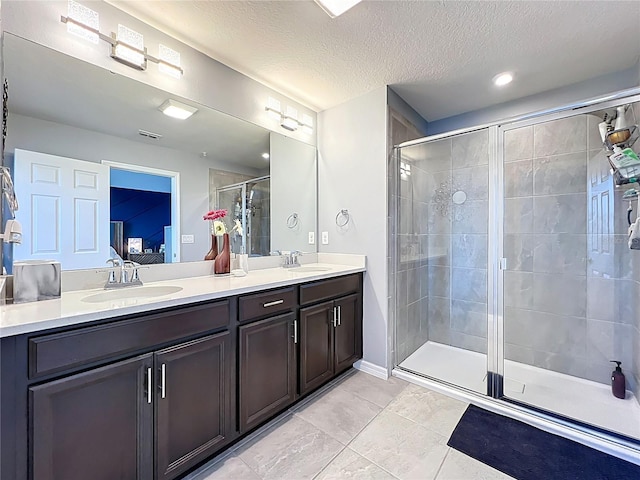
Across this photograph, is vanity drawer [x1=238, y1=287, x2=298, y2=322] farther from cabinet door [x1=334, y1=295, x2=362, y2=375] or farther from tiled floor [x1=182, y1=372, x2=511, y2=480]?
tiled floor [x1=182, y1=372, x2=511, y2=480]

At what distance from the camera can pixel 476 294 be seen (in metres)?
2.81

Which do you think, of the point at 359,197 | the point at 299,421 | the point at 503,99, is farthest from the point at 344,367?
the point at 503,99

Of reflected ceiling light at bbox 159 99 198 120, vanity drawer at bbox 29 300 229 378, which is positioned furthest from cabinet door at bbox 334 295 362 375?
reflected ceiling light at bbox 159 99 198 120

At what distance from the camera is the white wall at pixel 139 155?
1384 mm

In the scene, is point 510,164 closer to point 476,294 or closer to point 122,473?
point 476,294

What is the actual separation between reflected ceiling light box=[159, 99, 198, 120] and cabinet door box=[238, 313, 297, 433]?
1.44m

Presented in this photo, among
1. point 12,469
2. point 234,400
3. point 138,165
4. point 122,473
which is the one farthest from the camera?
point 138,165

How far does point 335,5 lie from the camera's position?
1487 millimetres

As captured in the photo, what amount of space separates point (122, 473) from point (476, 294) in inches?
115

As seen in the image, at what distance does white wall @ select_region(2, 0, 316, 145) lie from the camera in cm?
133

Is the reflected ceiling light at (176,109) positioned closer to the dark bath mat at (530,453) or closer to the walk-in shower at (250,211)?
the walk-in shower at (250,211)

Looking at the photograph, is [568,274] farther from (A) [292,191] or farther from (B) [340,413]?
(A) [292,191]

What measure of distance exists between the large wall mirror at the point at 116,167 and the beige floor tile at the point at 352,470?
4.93 feet

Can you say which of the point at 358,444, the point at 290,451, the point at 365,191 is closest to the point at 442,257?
the point at 365,191
